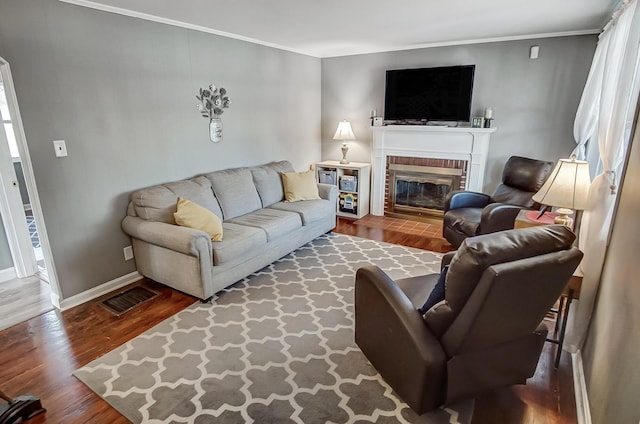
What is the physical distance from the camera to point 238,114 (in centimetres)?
422

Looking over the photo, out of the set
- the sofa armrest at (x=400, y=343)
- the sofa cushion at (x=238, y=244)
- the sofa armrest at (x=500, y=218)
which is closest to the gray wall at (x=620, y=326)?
the sofa armrest at (x=400, y=343)

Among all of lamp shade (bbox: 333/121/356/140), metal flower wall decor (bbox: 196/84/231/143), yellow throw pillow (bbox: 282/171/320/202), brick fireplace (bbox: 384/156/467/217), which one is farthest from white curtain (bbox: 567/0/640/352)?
metal flower wall decor (bbox: 196/84/231/143)

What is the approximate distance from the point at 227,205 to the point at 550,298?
2.97 meters

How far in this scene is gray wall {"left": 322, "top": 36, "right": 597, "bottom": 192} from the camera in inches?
153

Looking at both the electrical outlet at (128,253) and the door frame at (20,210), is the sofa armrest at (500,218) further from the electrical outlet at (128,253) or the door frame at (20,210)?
the door frame at (20,210)

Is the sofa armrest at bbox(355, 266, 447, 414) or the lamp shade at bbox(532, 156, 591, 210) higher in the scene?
the lamp shade at bbox(532, 156, 591, 210)

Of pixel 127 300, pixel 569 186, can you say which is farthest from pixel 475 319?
pixel 127 300

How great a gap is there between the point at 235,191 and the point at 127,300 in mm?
1486

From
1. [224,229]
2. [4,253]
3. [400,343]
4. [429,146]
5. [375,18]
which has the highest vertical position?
[375,18]

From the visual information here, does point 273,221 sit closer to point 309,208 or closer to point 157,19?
point 309,208

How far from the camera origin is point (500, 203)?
3.67 metres

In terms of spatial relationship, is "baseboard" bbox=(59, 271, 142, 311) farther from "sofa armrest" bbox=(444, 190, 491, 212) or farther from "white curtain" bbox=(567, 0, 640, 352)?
"white curtain" bbox=(567, 0, 640, 352)

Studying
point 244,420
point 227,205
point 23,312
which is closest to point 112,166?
point 227,205

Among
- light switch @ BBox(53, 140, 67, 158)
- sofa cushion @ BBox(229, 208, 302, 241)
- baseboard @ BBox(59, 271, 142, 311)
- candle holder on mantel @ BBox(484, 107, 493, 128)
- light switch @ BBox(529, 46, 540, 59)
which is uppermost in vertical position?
light switch @ BBox(529, 46, 540, 59)
